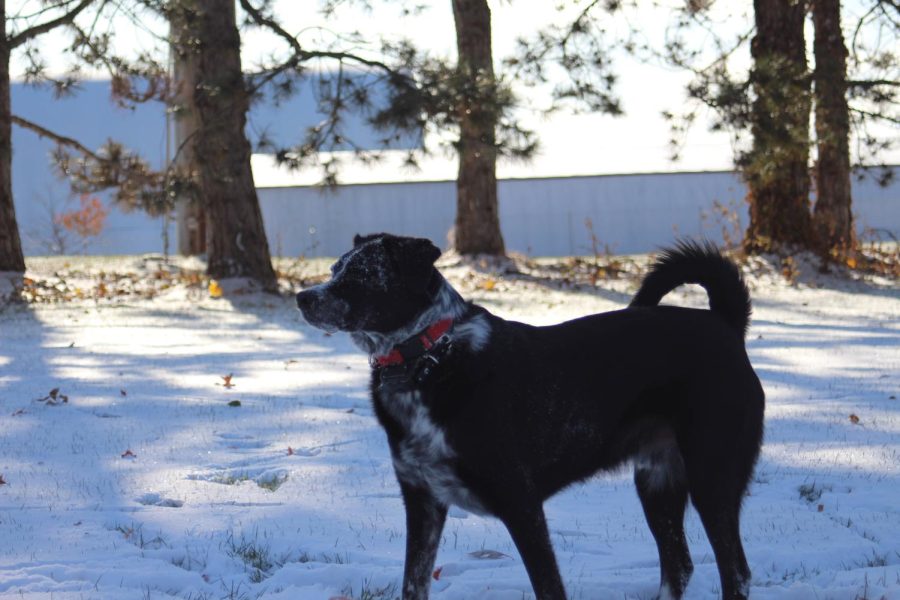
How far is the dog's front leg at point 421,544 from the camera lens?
142 inches

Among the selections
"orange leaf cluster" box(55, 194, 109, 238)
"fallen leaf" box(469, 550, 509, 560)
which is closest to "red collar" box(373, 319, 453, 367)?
"fallen leaf" box(469, 550, 509, 560)

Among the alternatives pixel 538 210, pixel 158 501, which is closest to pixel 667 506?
pixel 158 501

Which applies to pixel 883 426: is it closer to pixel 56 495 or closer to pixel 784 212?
pixel 56 495

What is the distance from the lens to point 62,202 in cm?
3756

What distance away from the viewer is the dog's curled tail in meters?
4.10

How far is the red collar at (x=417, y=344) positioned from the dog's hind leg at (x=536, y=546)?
544 mm

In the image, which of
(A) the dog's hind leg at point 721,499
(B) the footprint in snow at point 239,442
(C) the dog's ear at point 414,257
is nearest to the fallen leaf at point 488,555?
(A) the dog's hind leg at point 721,499

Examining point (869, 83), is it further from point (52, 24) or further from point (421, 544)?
point (421, 544)

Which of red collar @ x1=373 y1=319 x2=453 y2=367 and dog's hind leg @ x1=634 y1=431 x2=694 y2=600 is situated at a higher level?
red collar @ x1=373 y1=319 x2=453 y2=367

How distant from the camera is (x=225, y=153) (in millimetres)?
14336

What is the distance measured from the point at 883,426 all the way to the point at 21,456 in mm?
4926

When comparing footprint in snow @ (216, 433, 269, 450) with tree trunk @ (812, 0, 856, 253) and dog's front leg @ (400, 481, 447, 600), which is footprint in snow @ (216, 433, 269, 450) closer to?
dog's front leg @ (400, 481, 447, 600)

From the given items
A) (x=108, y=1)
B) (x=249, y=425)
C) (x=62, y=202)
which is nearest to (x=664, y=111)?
(x=108, y=1)

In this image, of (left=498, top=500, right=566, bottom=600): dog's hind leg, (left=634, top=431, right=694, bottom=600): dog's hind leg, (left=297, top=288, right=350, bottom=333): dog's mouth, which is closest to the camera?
(left=498, top=500, right=566, bottom=600): dog's hind leg
